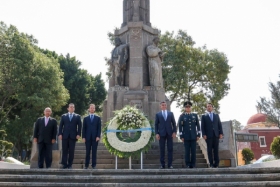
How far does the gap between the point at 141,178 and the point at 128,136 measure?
318 cm

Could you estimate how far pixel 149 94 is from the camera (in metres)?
14.1

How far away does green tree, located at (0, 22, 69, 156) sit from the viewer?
79.7 ft

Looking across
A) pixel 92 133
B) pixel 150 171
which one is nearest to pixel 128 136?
pixel 92 133

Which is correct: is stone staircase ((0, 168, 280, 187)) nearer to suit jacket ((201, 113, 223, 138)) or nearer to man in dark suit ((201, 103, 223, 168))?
man in dark suit ((201, 103, 223, 168))

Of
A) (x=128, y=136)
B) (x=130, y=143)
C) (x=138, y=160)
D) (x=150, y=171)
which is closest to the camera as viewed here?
(x=150, y=171)

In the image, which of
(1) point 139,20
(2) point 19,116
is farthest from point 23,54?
(1) point 139,20

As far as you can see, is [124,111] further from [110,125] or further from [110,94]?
[110,94]

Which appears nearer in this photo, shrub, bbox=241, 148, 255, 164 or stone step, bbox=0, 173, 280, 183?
stone step, bbox=0, 173, 280, 183

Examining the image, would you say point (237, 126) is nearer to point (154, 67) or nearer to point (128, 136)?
point (154, 67)

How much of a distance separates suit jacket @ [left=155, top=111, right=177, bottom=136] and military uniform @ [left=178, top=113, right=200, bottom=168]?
20cm

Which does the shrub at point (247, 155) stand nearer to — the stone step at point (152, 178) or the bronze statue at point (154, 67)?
the bronze statue at point (154, 67)

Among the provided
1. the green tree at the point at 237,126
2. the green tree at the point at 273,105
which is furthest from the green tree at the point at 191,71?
the green tree at the point at 237,126

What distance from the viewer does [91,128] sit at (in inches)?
325

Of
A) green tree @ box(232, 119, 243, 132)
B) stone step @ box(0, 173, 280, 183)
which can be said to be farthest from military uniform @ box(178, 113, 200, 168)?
green tree @ box(232, 119, 243, 132)
